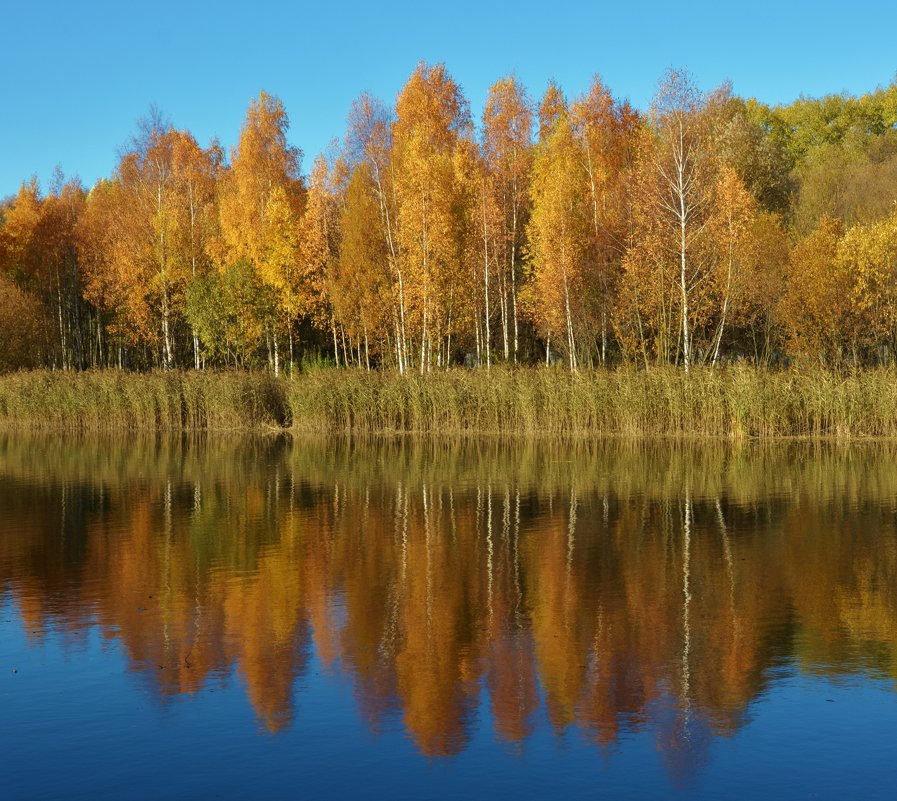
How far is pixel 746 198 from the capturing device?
133 ft

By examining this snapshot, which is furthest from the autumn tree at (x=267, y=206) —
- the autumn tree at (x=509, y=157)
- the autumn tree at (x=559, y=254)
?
the autumn tree at (x=559, y=254)

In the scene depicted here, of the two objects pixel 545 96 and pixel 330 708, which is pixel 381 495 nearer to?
pixel 330 708

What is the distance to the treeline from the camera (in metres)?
40.5

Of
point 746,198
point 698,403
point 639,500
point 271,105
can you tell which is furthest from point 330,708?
point 271,105

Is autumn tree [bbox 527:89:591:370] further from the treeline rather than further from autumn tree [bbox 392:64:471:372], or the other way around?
autumn tree [bbox 392:64:471:372]

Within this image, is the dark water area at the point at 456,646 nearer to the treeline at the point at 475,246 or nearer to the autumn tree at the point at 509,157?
the treeline at the point at 475,246

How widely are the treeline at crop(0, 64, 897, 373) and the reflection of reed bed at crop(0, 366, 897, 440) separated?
13.2 ft

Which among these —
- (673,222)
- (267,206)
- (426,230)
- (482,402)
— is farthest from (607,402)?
(267,206)

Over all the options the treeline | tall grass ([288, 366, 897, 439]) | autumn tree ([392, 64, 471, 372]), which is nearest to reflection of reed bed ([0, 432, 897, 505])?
tall grass ([288, 366, 897, 439])

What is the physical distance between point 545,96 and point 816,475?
3355cm

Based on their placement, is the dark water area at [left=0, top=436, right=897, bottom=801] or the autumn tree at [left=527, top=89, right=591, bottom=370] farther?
the autumn tree at [left=527, top=89, right=591, bottom=370]

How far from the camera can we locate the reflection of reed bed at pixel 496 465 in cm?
2155

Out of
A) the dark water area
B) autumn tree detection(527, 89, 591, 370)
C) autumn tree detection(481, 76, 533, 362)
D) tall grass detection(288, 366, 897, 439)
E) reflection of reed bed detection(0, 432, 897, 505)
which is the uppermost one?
autumn tree detection(481, 76, 533, 362)

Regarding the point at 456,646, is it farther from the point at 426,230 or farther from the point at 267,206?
the point at 267,206
